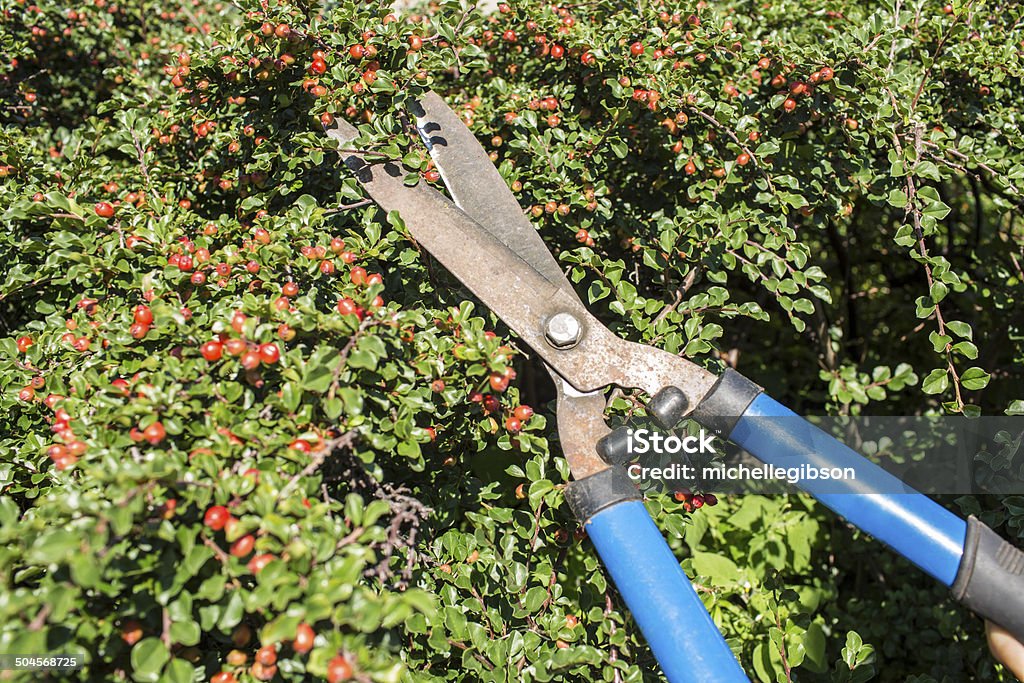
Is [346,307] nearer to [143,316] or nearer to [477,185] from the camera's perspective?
[143,316]

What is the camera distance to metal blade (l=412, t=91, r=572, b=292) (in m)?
2.40

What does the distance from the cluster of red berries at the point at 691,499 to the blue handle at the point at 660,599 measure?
0.41 metres

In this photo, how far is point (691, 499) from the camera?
2.42 m

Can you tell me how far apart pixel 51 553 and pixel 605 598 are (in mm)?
1723

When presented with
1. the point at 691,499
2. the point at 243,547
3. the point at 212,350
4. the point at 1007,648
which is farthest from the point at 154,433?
the point at 1007,648

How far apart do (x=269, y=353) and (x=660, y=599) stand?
3.87 feet

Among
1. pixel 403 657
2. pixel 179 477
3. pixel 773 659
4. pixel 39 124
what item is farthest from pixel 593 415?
pixel 39 124

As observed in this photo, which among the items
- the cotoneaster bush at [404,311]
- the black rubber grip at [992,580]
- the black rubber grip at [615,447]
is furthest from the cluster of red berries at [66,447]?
the black rubber grip at [992,580]

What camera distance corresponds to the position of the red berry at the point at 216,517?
1.49 m

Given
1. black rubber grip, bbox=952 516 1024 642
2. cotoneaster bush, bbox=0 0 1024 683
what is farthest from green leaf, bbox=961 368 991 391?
black rubber grip, bbox=952 516 1024 642

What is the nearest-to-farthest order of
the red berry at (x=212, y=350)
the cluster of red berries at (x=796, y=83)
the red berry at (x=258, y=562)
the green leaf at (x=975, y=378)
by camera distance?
1. the red berry at (x=258, y=562)
2. the red berry at (x=212, y=350)
3. the green leaf at (x=975, y=378)
4. the cluster of red berries at (x=796, y=83)

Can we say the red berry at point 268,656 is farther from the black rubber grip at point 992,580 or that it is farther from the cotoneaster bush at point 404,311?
the black rubber grip at point 992,580

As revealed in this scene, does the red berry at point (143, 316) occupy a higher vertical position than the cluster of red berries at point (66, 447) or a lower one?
higher

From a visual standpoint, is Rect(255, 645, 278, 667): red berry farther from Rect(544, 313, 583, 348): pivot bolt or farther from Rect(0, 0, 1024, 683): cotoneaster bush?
Rect(544, 313, 583, 348): pivot bolt
